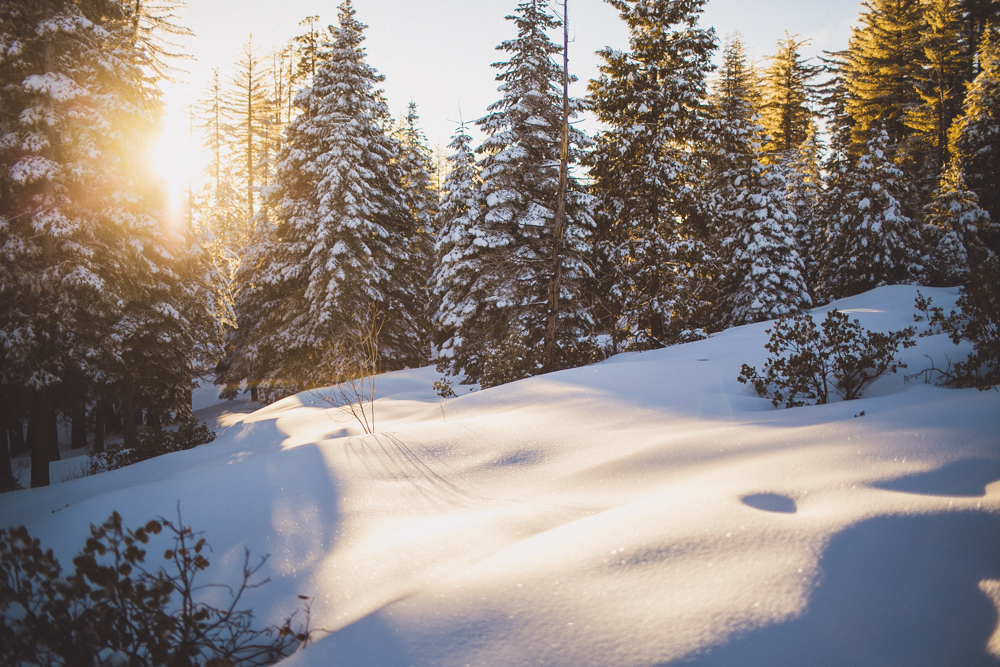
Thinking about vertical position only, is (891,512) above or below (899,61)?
below

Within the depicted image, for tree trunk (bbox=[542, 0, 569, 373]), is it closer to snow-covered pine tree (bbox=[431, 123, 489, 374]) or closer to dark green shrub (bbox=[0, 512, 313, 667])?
snow-covered pine tree (bbox=[431, 123, 489, 374])

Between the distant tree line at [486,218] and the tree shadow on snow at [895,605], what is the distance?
3426 mm

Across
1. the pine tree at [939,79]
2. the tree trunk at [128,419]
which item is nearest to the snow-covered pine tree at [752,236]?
the pine tree at [939,79]

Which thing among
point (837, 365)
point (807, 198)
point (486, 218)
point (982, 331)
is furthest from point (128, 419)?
point (807, 198)

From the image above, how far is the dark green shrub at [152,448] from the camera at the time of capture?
10034 millimetres

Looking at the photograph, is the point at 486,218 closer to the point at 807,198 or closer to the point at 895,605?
the point at 895,605

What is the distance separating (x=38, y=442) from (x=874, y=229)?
2789 centimetres

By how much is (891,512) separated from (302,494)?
407 centimetres

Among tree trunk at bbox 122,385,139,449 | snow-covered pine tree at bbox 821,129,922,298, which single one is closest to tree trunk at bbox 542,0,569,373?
tree trunk at bbox 122,385,139,449

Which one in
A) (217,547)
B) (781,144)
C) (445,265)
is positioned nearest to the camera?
(217,547)

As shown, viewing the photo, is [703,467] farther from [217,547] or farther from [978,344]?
[217,547]

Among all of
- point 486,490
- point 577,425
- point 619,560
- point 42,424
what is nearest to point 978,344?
point 577,425

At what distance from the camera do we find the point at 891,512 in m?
2.42

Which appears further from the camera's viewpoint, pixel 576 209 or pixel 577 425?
pixel 576 209
